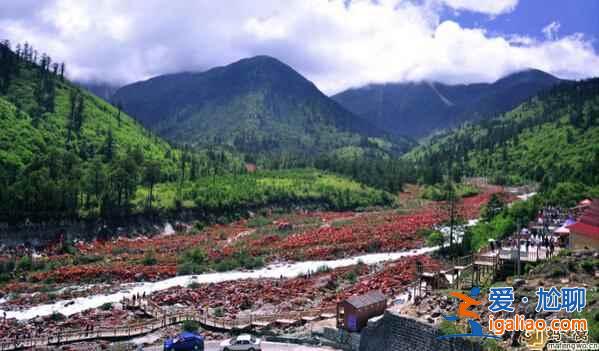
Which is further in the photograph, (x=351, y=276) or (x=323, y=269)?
(x=323, y=269)

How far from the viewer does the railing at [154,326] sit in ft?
108

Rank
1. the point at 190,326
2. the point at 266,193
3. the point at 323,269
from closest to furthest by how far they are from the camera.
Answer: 1. the point at 190,326
2. the point at 323,269
3. the point at 266,193

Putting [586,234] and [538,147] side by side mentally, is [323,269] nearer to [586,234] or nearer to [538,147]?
[586,234]

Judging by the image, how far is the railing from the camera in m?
33.0

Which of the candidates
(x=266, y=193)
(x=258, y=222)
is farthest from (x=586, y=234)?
(x=266, y=193)

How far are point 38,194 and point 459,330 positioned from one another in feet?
197

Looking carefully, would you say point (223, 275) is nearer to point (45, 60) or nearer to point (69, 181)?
point (69, 181)

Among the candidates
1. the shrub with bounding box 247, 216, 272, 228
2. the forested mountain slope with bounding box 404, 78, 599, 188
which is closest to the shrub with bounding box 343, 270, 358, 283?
the shrub with bounding box 247, 216, 272, 228

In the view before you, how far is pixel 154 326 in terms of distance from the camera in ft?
116

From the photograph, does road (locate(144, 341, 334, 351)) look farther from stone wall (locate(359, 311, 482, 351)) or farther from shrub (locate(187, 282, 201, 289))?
shrub (locate(187, 282, 201, 289))

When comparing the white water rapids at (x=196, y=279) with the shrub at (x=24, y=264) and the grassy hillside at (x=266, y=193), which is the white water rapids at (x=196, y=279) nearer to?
the shrub at (x=24, y=264)

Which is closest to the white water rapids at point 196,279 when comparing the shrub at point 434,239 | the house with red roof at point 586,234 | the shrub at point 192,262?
the shrub at point 192,262

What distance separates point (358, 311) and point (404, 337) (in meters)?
4.75

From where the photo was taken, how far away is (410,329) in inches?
984
